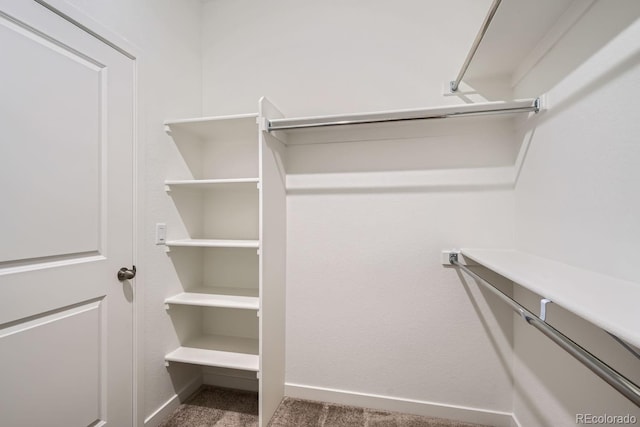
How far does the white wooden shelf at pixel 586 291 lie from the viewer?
52cm

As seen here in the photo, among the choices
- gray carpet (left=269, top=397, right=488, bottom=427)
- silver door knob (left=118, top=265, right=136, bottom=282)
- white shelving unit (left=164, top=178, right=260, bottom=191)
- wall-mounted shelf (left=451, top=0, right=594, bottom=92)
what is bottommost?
gray carpet (left=269, top=397, right=488, bottom=427)

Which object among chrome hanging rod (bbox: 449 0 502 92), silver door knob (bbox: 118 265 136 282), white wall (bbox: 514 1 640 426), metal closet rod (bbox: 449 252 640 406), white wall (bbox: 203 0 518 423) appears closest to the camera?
metal closet rod (bbox: 449 252 640 406)

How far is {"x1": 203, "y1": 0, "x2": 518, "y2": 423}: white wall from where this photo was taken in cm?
164

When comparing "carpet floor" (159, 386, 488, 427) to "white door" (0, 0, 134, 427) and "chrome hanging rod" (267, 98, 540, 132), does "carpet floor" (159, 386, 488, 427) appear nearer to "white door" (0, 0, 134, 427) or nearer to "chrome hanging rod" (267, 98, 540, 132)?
"white door" (0, 0, 134, 427)

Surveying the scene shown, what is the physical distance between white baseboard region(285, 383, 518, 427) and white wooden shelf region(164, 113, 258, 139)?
1761mm

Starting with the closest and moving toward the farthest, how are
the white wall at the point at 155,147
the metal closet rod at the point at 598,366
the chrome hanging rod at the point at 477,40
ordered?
the metal closet rod at the point at 598,366 → the chrome hanging rod at the point at 477,40 → the white wall at the point at 155,147

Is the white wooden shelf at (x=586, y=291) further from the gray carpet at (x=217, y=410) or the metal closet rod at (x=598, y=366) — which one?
the gray carpet at (x=217, y=410)

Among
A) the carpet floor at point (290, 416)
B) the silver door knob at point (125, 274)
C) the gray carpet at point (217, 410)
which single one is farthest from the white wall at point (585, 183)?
the silver door knob at point (125, 274)

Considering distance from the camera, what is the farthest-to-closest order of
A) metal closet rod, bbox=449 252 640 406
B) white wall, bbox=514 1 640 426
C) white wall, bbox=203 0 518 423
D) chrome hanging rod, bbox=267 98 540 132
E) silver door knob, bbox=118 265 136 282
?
white wall, bbox=203 0 518 423 → silver door knob, bbox=118 265 136 282 → chrome hanging rod, bbox=267 98 540 132 → white wall, bbox=514 1 640 426 → metal closet rod, bbox=449 252 640 406

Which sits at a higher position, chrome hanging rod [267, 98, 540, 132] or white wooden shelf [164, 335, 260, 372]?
chrome hanging rod [267, 98, 540, 132]

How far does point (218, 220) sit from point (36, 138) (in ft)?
3.49

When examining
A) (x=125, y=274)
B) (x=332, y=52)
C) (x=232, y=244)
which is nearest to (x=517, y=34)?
(x=332, y=52)

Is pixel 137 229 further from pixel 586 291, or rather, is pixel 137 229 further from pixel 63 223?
pixel 586 291

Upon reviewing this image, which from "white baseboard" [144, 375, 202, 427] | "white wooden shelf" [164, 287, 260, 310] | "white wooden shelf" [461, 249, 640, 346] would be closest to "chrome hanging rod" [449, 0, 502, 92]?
"white wooden shelf" [461, 249, 640, 346]
